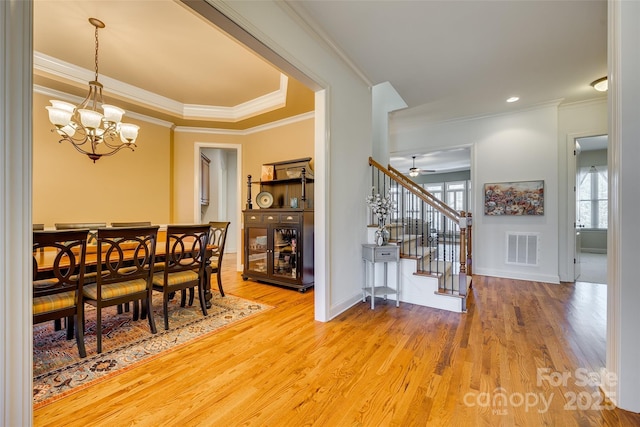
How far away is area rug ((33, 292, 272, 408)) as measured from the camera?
5.84 ft

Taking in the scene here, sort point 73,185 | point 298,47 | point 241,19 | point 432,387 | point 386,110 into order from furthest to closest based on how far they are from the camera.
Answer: point 386,110 < point 73,185 < point 298,47 < point 241,19 < point 432,387

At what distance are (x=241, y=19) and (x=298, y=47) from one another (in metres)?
0.68

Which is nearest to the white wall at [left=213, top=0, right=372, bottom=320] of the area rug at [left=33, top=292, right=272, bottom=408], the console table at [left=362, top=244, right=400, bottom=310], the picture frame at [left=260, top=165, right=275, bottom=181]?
the console table at [left=362, top=244, right=400, bottom=310]

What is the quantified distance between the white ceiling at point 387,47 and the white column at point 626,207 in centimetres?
105

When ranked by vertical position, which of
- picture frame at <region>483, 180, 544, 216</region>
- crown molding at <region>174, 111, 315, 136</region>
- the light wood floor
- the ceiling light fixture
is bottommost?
the light wood floor

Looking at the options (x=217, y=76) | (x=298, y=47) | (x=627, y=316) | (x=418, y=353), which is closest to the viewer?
(x=627, y=316)

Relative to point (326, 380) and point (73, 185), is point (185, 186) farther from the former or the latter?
point (326, 380)

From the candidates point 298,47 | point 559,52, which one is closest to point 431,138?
point 559,52

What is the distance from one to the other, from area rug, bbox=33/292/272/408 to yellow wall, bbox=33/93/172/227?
71.4 inches

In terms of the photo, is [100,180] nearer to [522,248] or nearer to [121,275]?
[121,275]

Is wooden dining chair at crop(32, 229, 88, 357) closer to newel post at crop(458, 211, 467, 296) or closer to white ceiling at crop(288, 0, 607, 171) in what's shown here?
white ceiling at crop(288, 0, 607, 171)

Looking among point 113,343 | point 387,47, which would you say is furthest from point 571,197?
point 113,343

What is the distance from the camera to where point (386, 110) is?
459 centimetres

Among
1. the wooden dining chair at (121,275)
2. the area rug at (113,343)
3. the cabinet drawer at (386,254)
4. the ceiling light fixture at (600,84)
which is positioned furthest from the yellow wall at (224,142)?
the ceiling light fixture at (600,84)
